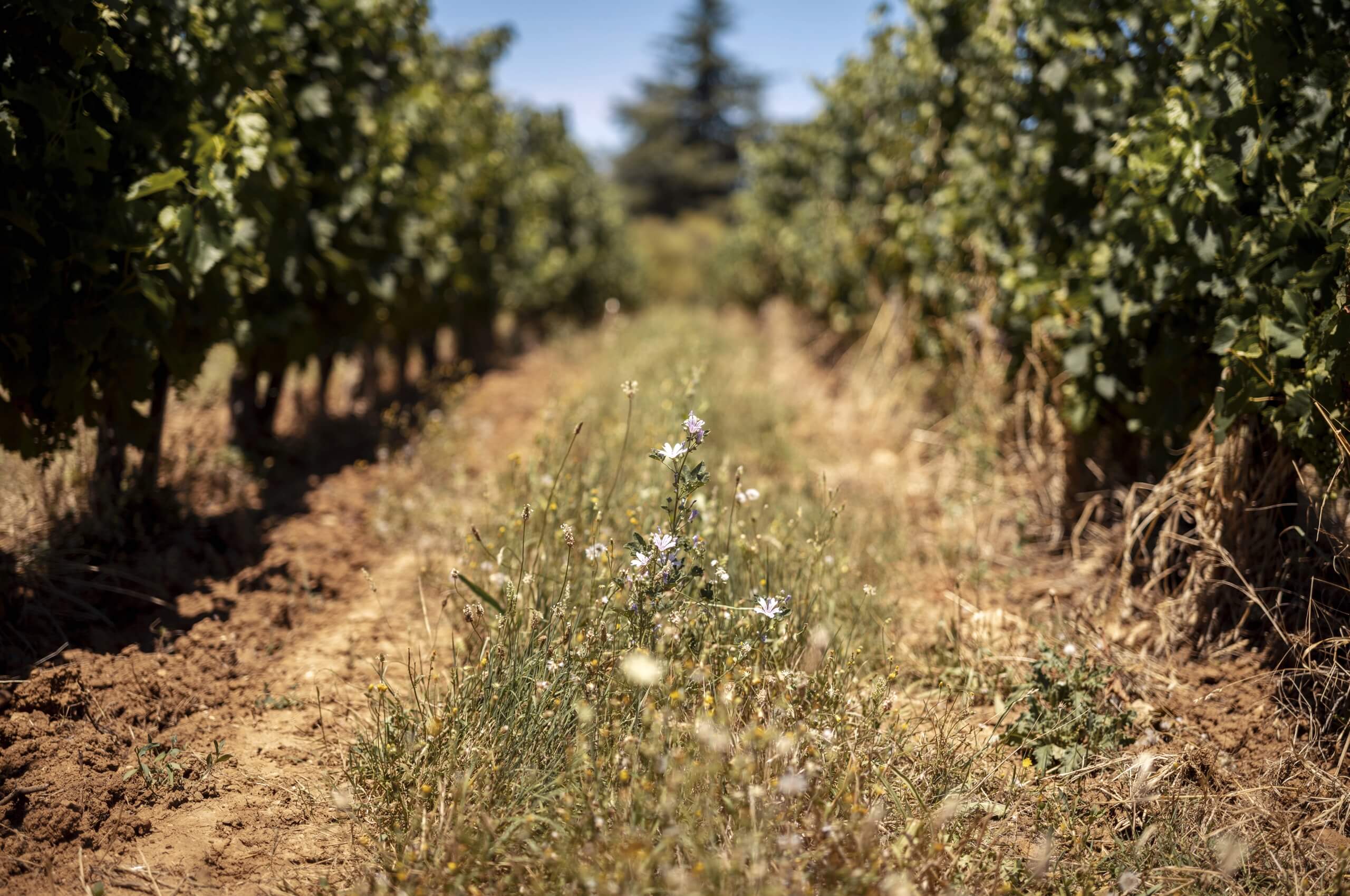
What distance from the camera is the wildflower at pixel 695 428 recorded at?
2.38 m

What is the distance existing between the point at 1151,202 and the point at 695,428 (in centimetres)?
234

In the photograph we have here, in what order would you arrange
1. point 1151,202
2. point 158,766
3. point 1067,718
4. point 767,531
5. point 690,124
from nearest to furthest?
point 158,766
point 1067,718
point 1151,202
point 767,531
point 690,124

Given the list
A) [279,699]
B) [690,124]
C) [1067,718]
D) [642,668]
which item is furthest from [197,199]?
[690,124]

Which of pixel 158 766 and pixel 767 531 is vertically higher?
pixel 767 531

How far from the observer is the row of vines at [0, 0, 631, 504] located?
300 centimetres

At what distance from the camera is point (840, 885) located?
6.20 feet

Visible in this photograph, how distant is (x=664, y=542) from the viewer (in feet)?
7.79

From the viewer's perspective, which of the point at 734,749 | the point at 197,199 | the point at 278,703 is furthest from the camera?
the point at 197,199

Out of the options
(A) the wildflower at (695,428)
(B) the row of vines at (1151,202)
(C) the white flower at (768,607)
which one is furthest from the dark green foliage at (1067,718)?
(A) the wildflower at (695,428)

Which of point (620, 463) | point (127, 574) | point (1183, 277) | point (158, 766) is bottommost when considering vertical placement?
point (158, 766)

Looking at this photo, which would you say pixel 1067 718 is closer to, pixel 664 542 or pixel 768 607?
pixel 768 607

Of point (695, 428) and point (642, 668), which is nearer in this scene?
point (642, 668)

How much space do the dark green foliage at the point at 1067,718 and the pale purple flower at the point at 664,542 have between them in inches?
50.6

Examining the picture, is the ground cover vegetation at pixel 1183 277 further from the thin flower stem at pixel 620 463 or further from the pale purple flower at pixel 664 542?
the thin flower stem at pixel 620 463
